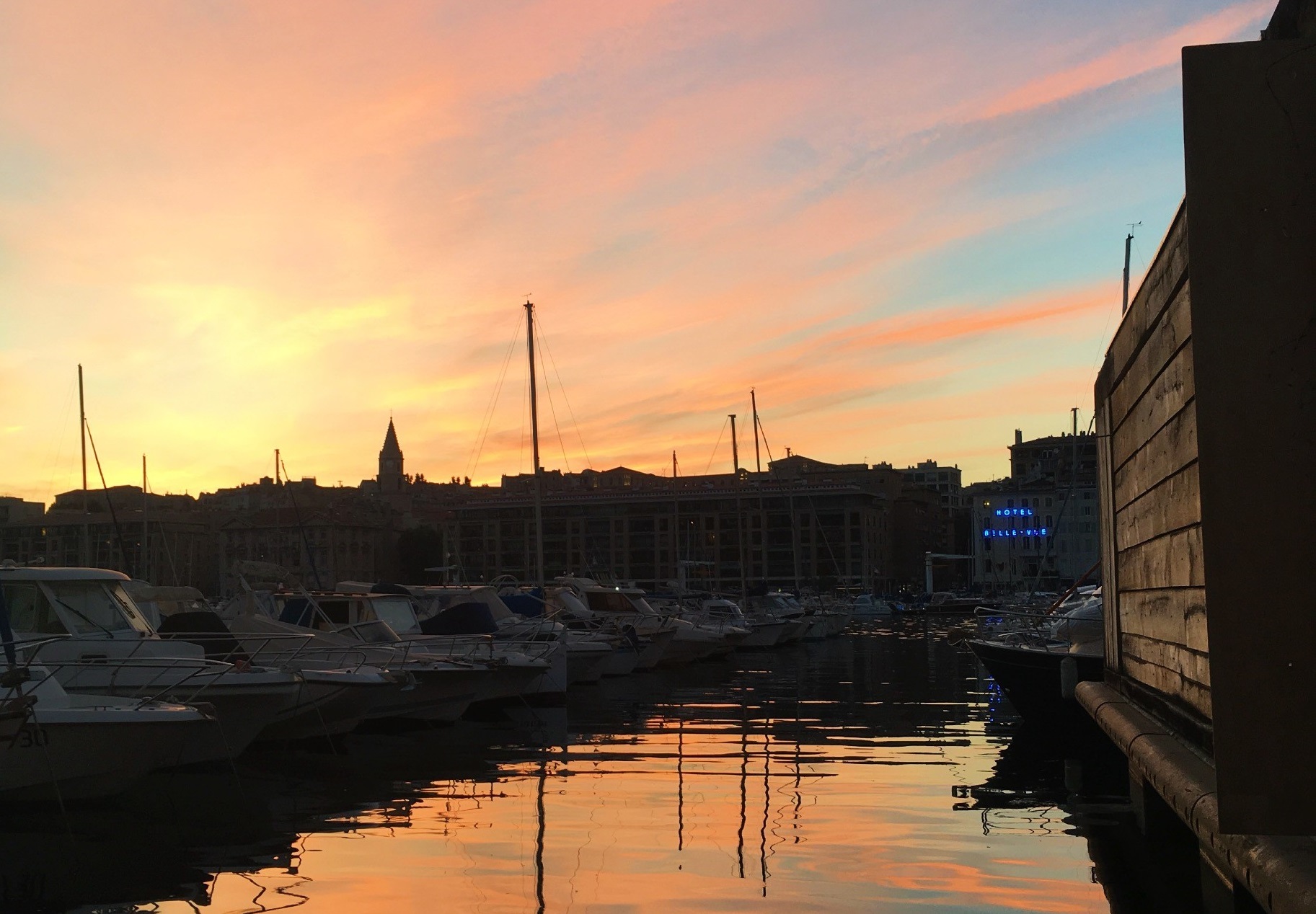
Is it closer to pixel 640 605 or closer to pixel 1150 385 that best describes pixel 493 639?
pixel 640 605

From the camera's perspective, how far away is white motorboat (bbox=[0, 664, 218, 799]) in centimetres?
1339

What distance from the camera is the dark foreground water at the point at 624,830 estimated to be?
34.5ft

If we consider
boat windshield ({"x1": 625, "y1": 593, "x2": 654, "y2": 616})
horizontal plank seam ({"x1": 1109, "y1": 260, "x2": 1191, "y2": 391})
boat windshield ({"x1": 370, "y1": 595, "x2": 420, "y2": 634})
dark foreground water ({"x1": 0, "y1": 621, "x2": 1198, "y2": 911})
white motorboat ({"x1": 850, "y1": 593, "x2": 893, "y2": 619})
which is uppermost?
horizontal plank seam ({"x1": 1109, "y1": 260, "x2": 1191, "y2": 391})

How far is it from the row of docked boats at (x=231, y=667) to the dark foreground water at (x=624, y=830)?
618mm

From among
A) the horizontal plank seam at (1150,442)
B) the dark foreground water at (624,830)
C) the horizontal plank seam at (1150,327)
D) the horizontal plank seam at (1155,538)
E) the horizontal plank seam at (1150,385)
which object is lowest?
the dark foreground water at (624,830)

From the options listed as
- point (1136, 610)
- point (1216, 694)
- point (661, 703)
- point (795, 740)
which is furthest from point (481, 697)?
point (1216, 694)

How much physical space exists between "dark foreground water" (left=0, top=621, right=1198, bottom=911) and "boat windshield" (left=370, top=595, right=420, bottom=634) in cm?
517

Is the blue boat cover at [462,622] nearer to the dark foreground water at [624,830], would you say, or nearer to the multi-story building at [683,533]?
the dark foreground water at [624,830]

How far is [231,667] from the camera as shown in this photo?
17078 millimetres

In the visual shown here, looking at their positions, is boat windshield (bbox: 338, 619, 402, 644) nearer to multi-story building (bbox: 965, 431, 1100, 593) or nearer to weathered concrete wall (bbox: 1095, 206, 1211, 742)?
weathered concrete wall (bbox: 1095, 206, 1211, 742)

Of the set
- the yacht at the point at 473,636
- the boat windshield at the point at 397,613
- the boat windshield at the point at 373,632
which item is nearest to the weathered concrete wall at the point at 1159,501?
the yacht at the point at 473,636

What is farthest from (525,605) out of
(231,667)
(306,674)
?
(231,667)

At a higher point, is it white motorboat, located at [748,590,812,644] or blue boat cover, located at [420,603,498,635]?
blue boat cover, located at [420,603,498,635]

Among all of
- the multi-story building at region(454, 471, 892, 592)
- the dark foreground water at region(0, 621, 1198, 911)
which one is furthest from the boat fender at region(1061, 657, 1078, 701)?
the multi-story building at region(454, 471, 892, 592)
